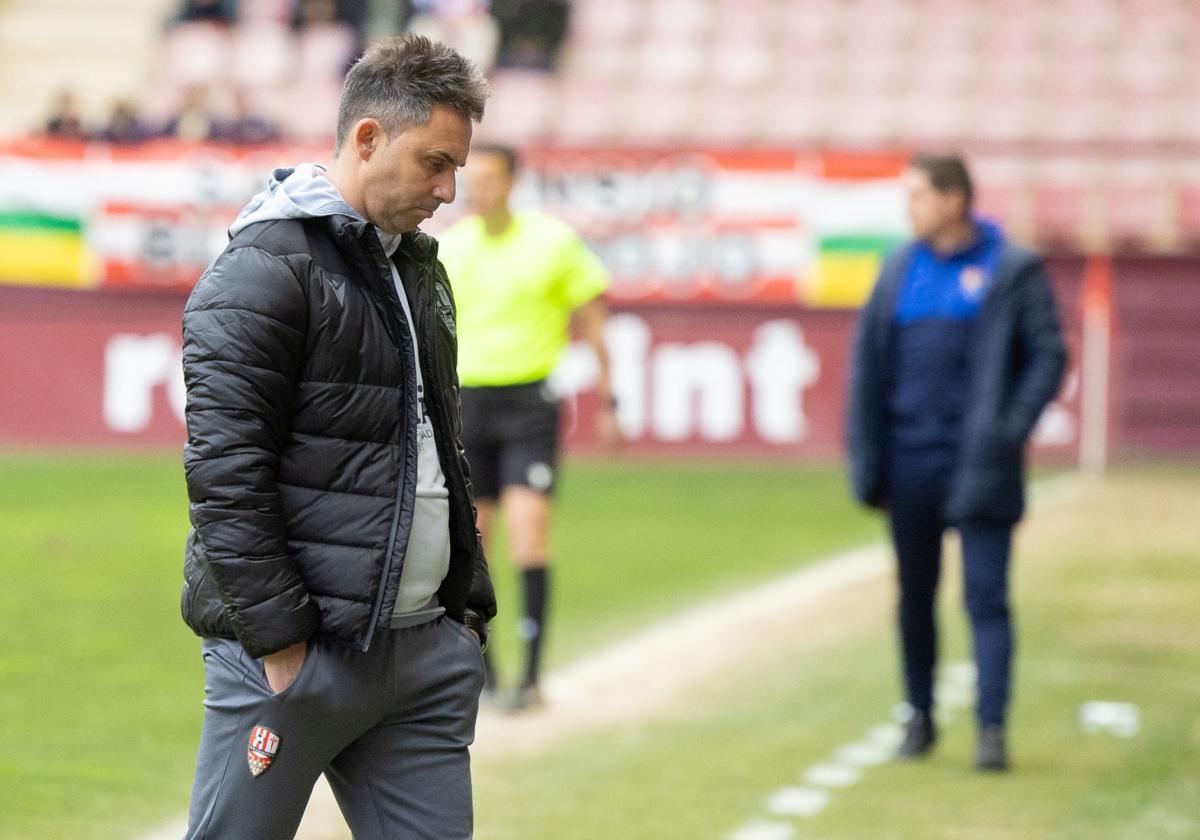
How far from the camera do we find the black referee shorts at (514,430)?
311 inches

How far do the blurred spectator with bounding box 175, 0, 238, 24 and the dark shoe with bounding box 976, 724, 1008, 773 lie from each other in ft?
59.8

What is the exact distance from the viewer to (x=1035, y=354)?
6.80 metres

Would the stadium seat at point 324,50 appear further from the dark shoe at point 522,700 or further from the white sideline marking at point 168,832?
the white sideline marking at point 168,832

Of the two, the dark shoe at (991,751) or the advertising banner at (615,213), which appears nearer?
the dark shoe at (991,751)

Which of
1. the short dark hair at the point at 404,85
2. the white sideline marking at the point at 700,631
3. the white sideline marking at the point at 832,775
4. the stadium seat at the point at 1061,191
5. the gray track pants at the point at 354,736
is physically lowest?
the white sideline marking at the point at 700,631

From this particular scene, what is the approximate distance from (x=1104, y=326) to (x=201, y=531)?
47.5ft

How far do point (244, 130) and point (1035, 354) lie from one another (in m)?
13.0

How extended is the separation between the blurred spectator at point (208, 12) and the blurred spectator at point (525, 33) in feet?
11.2

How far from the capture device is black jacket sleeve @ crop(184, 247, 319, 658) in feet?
10.9

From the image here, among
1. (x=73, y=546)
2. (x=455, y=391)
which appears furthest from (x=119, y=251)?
(x=455, y=391)

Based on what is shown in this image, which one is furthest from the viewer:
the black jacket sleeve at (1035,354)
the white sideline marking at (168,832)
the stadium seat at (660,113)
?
the stadium seat at (660,113)

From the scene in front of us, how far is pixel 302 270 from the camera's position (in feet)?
11.2

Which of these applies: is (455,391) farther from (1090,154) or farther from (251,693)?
(1090,154)

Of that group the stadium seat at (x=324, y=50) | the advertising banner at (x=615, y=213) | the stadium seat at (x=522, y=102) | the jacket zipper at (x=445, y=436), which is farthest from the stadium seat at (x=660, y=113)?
the jacket zipper at (x=445, y=436)
